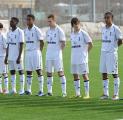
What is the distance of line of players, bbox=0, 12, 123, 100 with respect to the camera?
17266 mm

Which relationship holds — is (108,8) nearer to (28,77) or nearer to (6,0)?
(6,0)

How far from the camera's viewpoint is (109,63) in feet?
56.5

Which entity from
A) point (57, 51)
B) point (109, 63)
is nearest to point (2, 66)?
point (57, 51)

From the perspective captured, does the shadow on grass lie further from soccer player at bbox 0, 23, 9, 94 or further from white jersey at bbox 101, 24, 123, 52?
soccer player at bbox 0, 23, 9, 94

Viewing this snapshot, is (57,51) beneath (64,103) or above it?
above

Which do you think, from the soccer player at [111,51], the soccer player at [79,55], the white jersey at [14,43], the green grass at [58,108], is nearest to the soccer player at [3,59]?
the white jersey at [14,43]

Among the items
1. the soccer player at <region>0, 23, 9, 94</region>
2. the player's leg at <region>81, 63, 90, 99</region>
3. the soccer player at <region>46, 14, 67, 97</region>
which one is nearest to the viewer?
the player's leg at <region>81, 63, 90, 99</region>

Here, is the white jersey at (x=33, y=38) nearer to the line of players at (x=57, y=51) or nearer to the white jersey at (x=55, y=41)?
the line of players at (x=57, y=51)

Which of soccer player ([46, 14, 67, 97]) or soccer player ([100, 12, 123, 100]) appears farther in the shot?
soccer player ([46, 14, 67, 97])

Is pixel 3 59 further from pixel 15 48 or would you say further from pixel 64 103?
pixel 64 103

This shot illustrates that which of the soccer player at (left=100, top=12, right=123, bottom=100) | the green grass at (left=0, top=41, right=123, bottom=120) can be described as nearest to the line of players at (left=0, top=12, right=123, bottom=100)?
the soccer player at (left=100, top=12, right=123, bottom=100)

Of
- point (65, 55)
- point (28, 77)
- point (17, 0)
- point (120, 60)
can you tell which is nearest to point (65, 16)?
point (17, 0)

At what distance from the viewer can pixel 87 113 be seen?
1448cm

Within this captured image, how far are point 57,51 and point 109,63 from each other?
5.46ft
